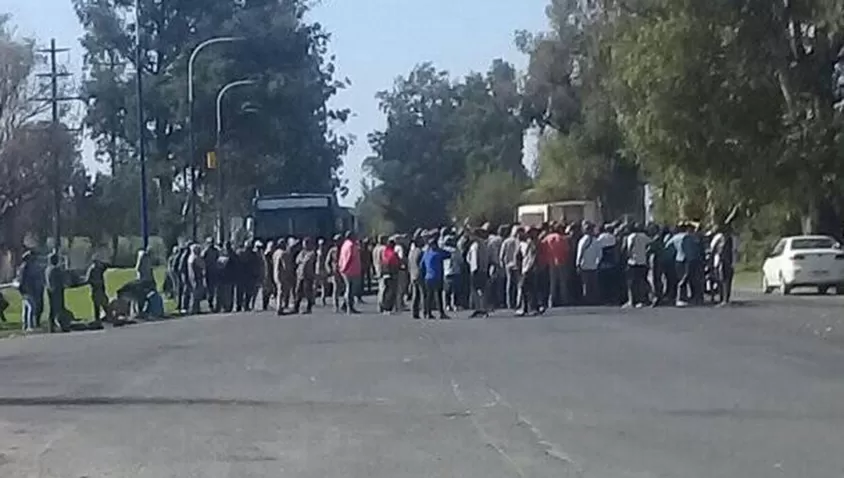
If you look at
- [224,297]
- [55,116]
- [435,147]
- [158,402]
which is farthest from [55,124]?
[435,147]

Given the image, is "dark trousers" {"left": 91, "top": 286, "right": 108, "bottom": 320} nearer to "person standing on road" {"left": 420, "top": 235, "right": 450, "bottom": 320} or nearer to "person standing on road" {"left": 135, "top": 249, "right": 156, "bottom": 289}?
"person standing on road" {"left": 135, "top": 249, "right": 156, "bottom": 289}

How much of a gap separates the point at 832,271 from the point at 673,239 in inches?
390

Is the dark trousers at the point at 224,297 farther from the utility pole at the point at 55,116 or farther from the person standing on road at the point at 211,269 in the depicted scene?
the utility pole at the point at 55,116

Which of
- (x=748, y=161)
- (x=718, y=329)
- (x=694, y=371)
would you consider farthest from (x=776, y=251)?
(x=694, y=371)

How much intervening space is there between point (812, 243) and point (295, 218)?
15593mm

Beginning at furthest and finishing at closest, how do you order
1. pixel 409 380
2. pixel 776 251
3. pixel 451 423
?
pixel 776 251 → pixel 409 380 → pixel 451 423

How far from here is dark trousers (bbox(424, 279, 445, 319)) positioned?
126 ft

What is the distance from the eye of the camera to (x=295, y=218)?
5731 cm

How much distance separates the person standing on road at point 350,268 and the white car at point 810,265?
12821 millimetres

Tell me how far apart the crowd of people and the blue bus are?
12.2m

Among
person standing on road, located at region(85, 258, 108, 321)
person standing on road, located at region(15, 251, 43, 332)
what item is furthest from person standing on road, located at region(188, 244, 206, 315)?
person standing on road, located at region(15, 251, 43, 332)

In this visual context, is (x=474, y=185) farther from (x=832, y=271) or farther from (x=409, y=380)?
(x=409, y=380)

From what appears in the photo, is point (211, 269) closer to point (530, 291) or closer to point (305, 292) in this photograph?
point (305, 292)

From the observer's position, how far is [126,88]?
9112cm
